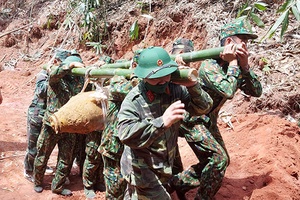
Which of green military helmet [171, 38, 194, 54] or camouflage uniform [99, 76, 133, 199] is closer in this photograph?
camouflage uniform [99, 76, 133, 199]

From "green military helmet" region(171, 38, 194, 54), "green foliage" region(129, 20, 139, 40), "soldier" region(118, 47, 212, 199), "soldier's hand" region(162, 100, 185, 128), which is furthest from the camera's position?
"green foliage" region(129, 20, 139, 40)

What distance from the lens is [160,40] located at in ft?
29.2

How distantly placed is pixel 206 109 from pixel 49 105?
2.75 m

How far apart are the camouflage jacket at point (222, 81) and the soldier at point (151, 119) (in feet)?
1.78

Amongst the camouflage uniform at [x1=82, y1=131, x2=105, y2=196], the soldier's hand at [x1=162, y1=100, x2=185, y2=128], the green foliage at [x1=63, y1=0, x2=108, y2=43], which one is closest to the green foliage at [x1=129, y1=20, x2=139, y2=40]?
the green foliage at [x1=63, y1=0, x2=108, y2=43]

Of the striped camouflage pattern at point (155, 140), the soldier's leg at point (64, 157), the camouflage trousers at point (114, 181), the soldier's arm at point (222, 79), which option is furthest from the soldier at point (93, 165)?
the striped camouflage pattern at point (155, 140)

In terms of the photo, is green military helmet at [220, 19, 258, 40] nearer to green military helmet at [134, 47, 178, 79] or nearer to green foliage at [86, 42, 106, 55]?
green military helmet at [134, 47, 178, 79]

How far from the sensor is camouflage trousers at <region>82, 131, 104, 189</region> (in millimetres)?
4637

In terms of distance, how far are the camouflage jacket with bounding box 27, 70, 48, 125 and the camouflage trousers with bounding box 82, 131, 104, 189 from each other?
990mm

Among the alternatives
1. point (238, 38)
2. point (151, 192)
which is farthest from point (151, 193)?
point (238, 38)

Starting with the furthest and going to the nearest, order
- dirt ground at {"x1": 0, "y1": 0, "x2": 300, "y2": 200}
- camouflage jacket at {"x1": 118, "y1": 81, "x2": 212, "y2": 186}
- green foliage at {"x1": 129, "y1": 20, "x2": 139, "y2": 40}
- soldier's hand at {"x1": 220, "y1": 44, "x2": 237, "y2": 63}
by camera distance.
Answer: green foliage at {"x1": 129, "y1": 20, "x2": 139, "y2": 40}
dirt ground at {"x1": 0, "y1": 0, "x2": 300, "y2": 200}
soldier's hand at {"x1": 220, "y1": 44, "x2": 237, "y2": 63}
camouflage jacket at {"x1": 118, "y1": 81, "x2": 212, "y2": 186}

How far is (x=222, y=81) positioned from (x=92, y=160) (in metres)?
2.16

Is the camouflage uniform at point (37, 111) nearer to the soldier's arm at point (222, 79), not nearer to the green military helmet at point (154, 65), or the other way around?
the soldier's arm at point (222, 79)

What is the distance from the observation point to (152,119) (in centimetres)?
272
